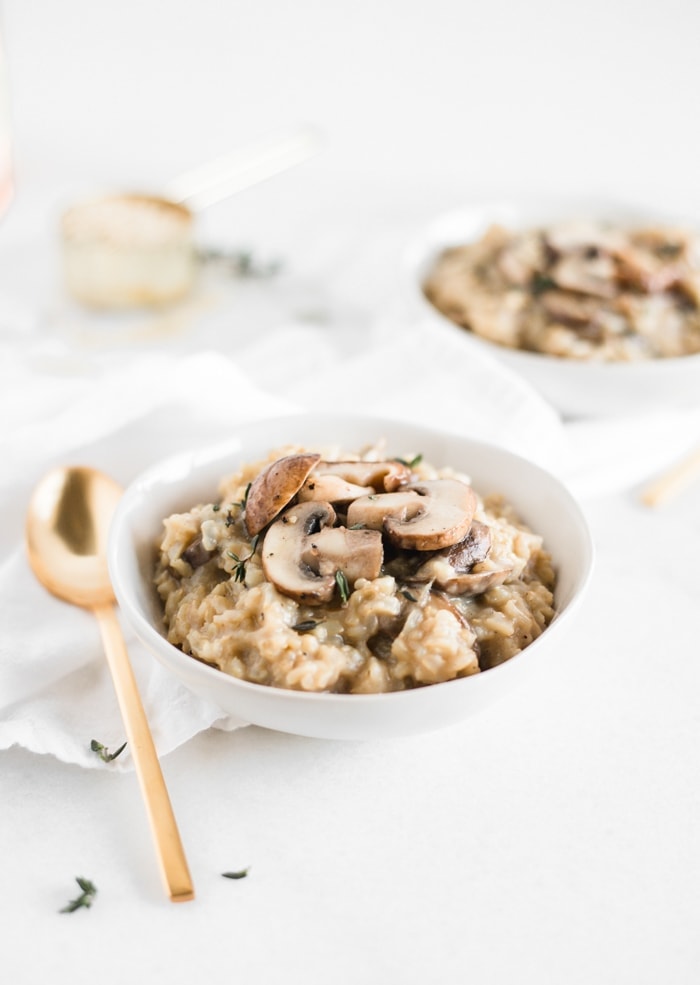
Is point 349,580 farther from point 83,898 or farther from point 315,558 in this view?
point 83,898

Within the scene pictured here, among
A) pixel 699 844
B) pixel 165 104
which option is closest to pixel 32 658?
pixel 699 844

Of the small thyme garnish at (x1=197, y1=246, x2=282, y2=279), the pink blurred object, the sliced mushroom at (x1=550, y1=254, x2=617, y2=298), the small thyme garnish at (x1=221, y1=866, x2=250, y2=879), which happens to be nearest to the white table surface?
the small thyme garnish at (x1=221, y1=866, x2=250, y2=879)

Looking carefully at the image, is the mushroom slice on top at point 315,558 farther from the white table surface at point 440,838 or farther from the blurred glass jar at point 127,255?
the blurred glass jar at point 127,255

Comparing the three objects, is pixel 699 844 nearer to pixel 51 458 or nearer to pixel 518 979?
pixel 518 979

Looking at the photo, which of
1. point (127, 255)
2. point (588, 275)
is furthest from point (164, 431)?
point (588, 275)

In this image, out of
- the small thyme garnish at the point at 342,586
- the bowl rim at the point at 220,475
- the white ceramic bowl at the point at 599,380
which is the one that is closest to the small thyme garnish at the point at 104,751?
the bowl rim at the point at 220,475

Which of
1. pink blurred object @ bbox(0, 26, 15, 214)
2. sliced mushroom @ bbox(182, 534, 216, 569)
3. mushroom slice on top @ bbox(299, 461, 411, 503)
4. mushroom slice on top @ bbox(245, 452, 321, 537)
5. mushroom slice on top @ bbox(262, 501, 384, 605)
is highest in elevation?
pink blurred object @ bbox(0, 26, 15, 214)

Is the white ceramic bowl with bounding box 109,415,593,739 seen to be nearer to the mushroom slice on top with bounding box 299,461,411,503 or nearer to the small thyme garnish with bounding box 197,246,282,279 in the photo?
the mushroom slice on top with bounding box 299,461,411,503
